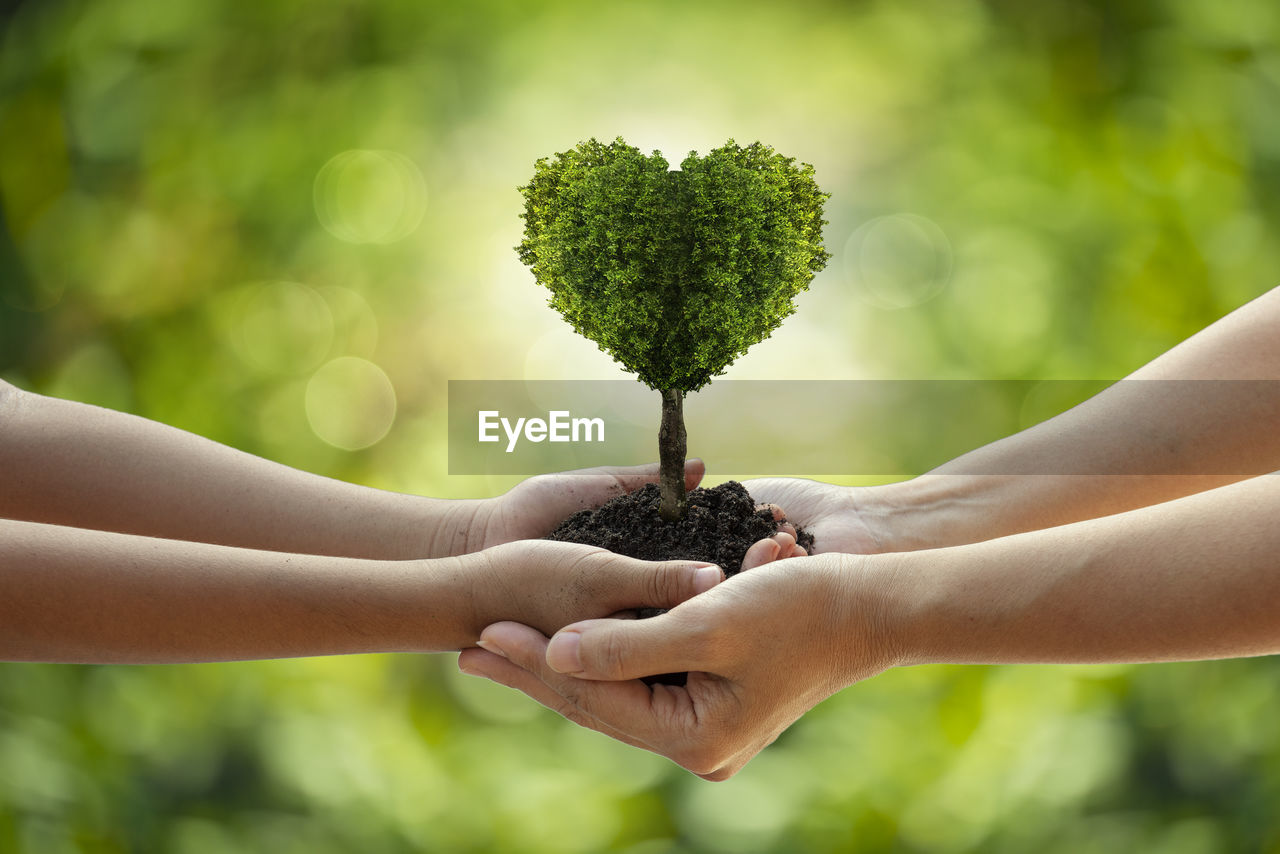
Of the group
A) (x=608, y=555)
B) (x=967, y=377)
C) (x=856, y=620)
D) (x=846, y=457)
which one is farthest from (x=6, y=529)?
(x=967, y=377)

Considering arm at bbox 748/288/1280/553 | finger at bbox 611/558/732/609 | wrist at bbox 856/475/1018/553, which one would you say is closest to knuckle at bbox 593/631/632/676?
finger at bbox 611/558/732/609

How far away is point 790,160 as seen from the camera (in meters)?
1.79

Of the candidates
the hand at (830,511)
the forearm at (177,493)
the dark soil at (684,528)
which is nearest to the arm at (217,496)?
the forearm at (177,493)

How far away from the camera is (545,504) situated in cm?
213

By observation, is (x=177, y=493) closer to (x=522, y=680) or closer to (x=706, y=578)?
(x=522, y=680)

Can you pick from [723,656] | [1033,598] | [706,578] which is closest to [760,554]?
[706,578]

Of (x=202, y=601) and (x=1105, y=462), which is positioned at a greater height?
(x=1105, y=462)

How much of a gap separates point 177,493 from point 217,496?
7 cm

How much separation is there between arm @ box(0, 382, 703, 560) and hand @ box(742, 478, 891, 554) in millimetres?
268

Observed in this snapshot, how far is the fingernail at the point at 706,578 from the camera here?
5.57ft

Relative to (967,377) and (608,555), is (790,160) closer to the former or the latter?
(608,555)

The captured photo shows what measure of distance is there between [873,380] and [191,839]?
7.35ft

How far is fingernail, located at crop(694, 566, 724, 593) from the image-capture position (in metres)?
1.70

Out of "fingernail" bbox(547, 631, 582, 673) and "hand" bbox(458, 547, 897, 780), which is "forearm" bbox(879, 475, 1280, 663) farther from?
"fingernail" bbox(547, 631, 582, 673)
